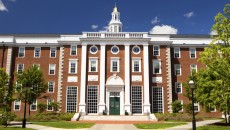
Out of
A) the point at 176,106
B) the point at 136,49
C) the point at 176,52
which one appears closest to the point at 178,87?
the point at 176,106

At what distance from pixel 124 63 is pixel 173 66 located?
28.5 ft

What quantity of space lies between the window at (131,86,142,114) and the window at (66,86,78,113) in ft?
29.0

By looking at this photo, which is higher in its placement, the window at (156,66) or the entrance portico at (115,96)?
the window at (156,66)

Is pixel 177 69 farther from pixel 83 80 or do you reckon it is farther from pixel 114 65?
pixel 83 80

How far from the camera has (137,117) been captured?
124 feet

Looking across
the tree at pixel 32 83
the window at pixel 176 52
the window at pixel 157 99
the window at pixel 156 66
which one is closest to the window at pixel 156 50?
the window at pixel 156 66

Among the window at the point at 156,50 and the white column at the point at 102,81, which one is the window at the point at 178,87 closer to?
the window at the point at 156,50

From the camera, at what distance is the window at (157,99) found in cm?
4300

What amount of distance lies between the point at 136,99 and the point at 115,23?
1632 centimetres

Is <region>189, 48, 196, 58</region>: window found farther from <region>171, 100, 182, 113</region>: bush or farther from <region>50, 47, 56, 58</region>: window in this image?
<region>50, 47, 56, 58</region>: window

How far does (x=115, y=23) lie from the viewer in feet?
170

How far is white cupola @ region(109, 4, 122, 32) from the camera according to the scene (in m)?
51.7

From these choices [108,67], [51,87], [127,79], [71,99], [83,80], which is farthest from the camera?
[51,87]

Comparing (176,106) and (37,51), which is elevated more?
(37,51)
